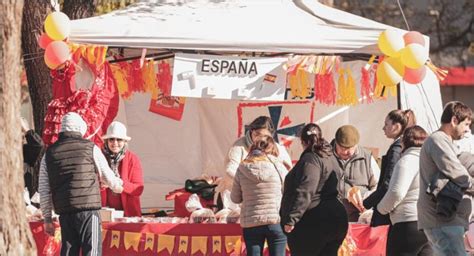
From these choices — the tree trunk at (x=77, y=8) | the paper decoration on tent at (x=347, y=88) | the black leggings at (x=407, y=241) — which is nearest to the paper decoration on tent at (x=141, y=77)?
the tree trunk at (x=77, y=8)

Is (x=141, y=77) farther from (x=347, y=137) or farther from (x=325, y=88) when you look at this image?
(x=347, y=137)

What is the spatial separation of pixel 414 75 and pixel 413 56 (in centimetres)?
30

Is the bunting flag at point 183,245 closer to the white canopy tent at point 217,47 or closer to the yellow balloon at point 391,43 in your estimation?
the white canopy tent at point 217,47

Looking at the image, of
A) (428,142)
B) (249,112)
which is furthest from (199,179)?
(428,142)

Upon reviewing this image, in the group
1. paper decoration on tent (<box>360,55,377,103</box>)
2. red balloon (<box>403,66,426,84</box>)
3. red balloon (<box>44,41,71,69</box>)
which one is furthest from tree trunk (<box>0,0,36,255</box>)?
paper decoration on tent (<box>360,55,377,103</box>)

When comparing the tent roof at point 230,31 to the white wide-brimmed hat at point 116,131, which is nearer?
the white wide-brimmed hat at point 116,131

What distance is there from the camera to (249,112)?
1614cm

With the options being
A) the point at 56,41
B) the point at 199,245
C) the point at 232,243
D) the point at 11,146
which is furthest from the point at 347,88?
the point at 11,146

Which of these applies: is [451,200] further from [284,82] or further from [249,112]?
[249,112]

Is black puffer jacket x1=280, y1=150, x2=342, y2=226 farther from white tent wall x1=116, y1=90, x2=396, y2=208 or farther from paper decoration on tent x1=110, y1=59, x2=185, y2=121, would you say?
white tent wall x1=116, y1=90, x2=396, y2=208

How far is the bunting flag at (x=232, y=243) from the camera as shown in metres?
12.6

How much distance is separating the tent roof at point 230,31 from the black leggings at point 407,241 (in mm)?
3666

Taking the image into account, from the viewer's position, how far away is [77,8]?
1595cm

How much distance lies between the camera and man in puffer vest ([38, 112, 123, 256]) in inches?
429
